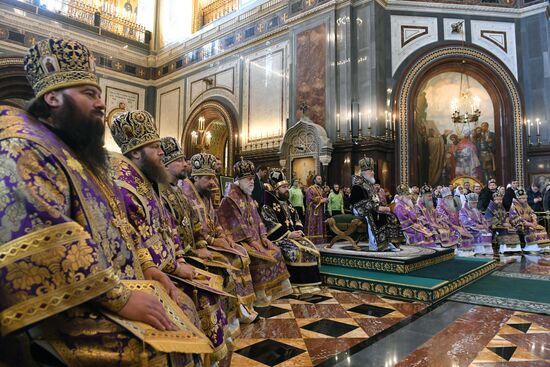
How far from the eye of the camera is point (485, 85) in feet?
38.4

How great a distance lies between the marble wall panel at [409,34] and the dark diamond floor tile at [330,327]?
1014 cm

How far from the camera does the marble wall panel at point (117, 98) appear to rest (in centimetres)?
1656

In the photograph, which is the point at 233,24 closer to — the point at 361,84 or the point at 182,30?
→ the point at 182,30

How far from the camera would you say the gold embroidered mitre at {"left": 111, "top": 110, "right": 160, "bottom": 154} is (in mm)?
2184

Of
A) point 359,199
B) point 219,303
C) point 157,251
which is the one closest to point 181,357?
point 157,251

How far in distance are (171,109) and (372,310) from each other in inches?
634

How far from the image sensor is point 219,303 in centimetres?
227

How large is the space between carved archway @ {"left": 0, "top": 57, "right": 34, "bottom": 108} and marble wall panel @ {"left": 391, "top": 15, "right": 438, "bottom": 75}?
40.8 feet

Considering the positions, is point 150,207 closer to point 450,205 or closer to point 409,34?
point 450,205

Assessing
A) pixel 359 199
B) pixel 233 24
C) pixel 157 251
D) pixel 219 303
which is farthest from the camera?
pixel 233 24

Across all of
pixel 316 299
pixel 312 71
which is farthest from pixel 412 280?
pixel 312 71

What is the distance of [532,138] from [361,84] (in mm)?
5451

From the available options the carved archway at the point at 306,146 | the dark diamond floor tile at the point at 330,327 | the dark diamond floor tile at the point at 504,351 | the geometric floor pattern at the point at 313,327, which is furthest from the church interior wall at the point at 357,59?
the dark diamond floor tile at the point at 504,351

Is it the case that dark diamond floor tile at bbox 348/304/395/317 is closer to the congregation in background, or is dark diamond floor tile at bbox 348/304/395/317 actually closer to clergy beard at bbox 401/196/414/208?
the congregation in background
